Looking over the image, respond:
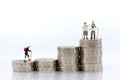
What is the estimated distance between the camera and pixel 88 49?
4038 centimetres

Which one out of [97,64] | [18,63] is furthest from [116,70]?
[18,63]

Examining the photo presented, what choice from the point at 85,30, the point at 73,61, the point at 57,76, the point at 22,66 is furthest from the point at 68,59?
the point at 22,66

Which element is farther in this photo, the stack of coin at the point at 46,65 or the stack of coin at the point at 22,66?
the stack of coin at the point at 22,66

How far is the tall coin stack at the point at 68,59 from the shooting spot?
132 feet

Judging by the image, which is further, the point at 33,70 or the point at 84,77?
the point at 33,70

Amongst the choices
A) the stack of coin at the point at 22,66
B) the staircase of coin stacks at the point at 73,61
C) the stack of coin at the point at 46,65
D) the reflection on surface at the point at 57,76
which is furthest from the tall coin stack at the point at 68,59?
the stack of coin at the point at 22,66

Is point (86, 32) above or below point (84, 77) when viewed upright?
above

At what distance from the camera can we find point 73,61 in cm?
4019

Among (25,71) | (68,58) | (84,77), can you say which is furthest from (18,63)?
(84,77)

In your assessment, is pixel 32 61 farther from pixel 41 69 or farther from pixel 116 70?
pixel 116 70

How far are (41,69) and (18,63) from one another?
5.53 ft

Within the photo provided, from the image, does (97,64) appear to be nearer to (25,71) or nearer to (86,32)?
(86,32)

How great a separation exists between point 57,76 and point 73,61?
3.09 metres

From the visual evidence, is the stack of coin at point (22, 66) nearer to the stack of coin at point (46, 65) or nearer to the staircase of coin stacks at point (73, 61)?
the staircase of coin stacks at point (73, 61)
